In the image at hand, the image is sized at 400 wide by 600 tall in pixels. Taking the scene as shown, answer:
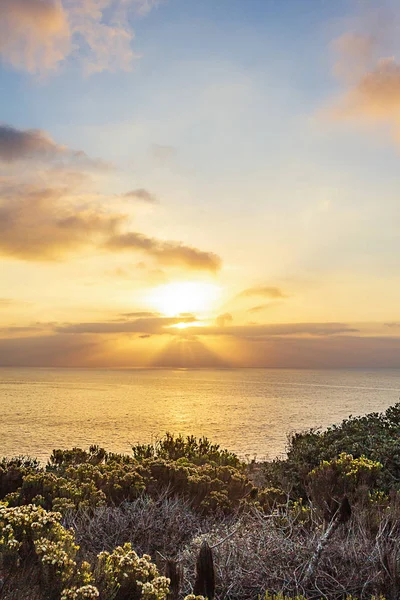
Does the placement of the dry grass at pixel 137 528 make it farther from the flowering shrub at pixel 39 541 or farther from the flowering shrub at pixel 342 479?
the flowering shrub at pixel 342 479

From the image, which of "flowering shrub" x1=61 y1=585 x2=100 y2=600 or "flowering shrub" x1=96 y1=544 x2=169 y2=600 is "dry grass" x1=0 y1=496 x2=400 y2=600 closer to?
"flowering shrub" x1=61 y1=585 x2=100 y2=600

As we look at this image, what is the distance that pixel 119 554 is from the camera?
4719 millimetres

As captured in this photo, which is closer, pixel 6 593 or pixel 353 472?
pixel 6 593

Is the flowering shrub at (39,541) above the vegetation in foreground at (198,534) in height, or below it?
above

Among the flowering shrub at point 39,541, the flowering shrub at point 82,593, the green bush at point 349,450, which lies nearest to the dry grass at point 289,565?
the flowering shrub at point 39,541

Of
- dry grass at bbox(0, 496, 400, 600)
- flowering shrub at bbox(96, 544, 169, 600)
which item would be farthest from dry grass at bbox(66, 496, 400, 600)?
flowering shrub at bbox(96, 544, 169, 600)

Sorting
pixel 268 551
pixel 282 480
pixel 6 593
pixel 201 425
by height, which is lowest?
pixel 201 425

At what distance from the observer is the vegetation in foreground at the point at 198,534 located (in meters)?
4.58

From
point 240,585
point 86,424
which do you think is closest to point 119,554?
point 240,585

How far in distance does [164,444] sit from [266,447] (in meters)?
25.1

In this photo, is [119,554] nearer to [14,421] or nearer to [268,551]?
[268,551]

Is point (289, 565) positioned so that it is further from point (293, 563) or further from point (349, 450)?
point (349, 450)

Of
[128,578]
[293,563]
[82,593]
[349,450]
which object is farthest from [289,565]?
[349,450]

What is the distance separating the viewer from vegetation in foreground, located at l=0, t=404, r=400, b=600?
15.0 feet
